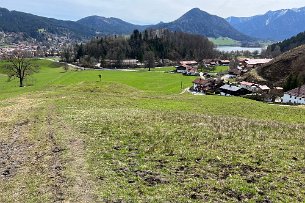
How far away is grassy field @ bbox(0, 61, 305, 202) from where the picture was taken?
1639 centimetres

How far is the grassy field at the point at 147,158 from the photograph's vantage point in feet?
53.8

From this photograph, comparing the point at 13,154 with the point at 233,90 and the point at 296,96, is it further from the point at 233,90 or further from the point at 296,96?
the point at 233,90

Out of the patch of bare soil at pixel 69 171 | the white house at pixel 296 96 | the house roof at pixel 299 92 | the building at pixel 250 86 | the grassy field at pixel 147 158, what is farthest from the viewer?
the building at pixel 250 86

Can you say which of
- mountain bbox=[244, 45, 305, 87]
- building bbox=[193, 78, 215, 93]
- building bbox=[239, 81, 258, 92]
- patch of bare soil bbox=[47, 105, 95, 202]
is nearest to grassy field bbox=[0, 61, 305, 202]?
patch of bare soil bbox=[47, 105, 95, 202]

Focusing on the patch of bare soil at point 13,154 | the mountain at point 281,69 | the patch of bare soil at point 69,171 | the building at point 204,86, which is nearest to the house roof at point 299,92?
the mountain at point 281,69

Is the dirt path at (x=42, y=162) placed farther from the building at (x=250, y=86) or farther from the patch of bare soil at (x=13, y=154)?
the building at (x=250, y=86)

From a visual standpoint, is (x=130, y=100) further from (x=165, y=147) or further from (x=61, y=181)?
(x=61, y=181)

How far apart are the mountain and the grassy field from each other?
8639 cm

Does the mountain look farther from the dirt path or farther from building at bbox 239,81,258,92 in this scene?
the dirt path

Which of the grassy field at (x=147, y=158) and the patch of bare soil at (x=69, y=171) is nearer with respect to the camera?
the patch of bare soil at (x=69, y=171)

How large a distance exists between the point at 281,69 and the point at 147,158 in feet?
368

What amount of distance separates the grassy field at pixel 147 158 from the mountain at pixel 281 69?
3401 inches

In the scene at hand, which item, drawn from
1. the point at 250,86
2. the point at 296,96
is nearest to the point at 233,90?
the point at 250,86

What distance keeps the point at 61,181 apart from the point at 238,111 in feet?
89.4
